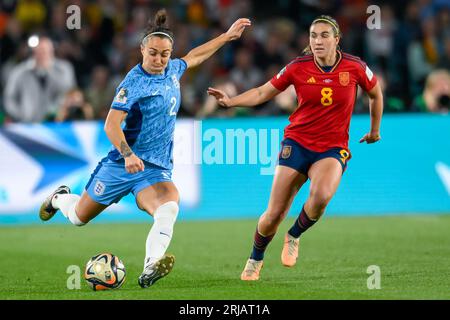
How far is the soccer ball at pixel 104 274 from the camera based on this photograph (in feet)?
29.9

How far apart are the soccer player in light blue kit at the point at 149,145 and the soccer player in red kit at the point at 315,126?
0.59 meters

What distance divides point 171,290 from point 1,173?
259 inches

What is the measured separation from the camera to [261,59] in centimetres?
1808

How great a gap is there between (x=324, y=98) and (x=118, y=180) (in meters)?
1.98

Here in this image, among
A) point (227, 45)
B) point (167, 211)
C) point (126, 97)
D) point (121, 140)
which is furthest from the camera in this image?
point (227, 45)

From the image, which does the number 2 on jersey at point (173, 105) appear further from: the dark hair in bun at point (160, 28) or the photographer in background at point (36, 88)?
the photographer in background at point (36, 88)

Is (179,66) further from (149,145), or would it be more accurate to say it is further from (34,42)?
(34,42)

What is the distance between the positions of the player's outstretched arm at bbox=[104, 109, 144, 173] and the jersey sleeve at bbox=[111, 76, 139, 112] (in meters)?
0.05

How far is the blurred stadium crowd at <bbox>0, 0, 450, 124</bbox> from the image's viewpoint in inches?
695

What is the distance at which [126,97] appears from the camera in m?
8.96

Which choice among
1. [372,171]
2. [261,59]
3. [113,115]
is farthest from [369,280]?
[261,59]

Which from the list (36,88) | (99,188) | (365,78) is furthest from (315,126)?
(36,88)

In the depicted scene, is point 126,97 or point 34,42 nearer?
point 126,97

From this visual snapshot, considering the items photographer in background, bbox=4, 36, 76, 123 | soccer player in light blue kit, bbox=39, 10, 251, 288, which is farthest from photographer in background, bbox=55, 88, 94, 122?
soccer player in light blue kit, bbox=39, 10, 251, 288
